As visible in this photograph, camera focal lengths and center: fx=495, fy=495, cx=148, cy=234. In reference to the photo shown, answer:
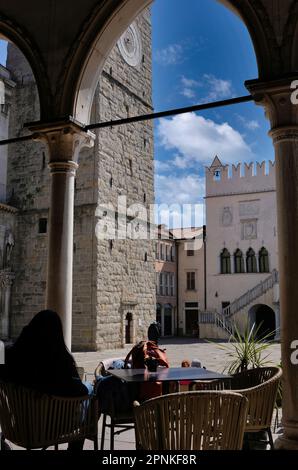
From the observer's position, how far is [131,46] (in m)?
22.2

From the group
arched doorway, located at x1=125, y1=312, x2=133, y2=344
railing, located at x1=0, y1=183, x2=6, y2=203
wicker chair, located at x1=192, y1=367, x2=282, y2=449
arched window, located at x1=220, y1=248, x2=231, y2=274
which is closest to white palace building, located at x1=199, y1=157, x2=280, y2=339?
arched window, located at x1=220, y1=248, x2=231, y2=274

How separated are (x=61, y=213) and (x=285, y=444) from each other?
10.2ft

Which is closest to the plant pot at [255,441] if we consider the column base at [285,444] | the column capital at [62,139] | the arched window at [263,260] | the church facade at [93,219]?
the column base at [285,444]

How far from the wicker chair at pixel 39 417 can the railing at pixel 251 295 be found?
25.1 m

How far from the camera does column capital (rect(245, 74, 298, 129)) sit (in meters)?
4.02

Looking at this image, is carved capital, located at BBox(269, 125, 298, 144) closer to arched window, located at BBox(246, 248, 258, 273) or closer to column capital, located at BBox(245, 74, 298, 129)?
column capital, located at BBox(245, 74, 298, 129)

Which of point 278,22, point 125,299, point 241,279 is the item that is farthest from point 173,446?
point 241,279

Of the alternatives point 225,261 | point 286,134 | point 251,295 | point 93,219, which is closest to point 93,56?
point 286,134

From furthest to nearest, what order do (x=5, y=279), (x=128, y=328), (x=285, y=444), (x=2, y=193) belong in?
(x=128, y=328) → (x=2, y=193) → (x=5, y=279) → (x=285, y=444)

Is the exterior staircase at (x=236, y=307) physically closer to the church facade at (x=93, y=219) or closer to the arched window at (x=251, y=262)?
the arched window at (x=251, y=262)

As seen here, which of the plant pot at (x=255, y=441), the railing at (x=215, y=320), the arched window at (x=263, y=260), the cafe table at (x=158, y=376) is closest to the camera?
the cafe table at (x=158, y=376)

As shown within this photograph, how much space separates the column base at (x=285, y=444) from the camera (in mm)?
3545

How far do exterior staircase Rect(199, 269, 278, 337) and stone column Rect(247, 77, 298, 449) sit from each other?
23843 millimetres

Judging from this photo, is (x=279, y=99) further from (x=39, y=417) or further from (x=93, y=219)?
(x=93, y=219)
